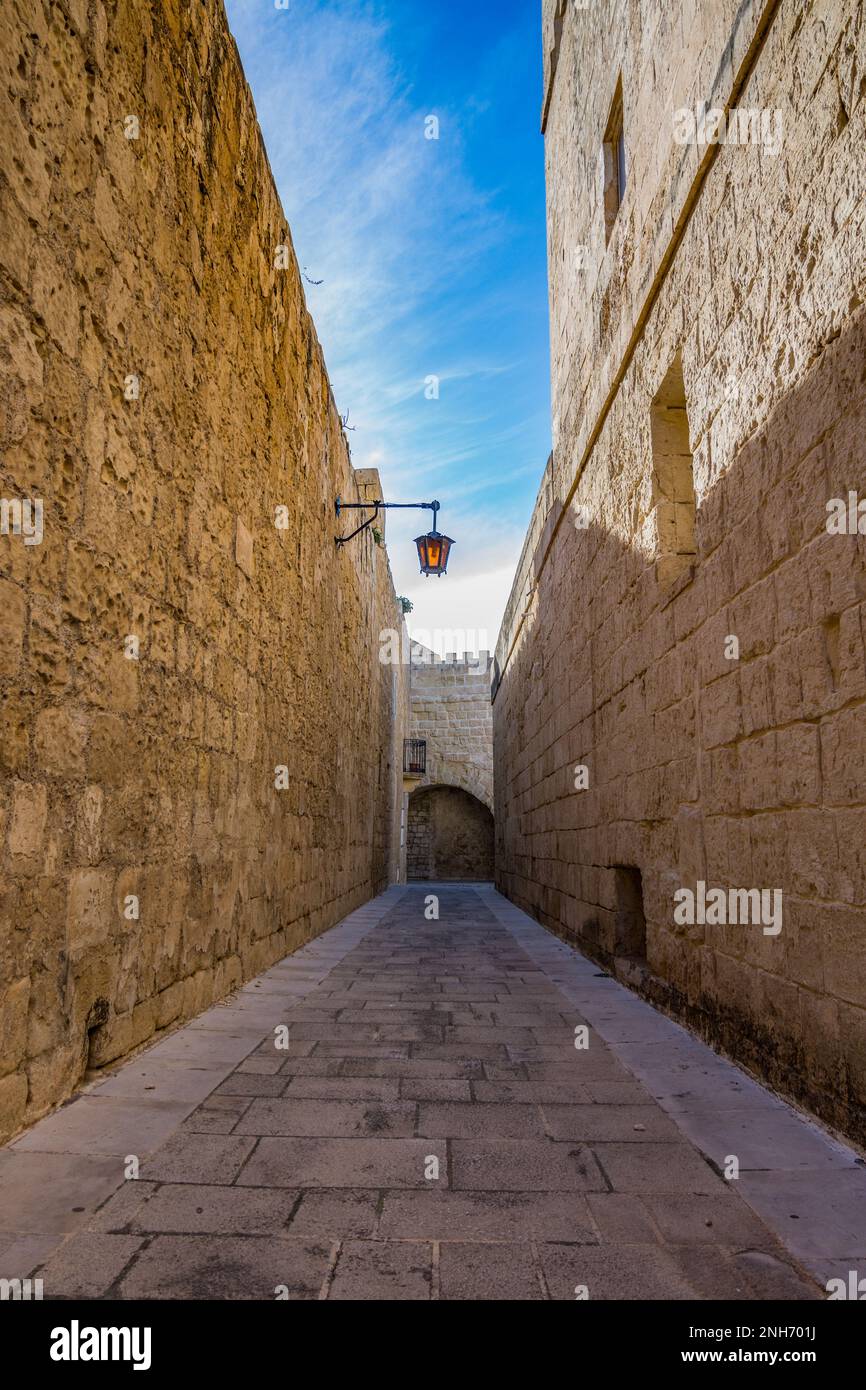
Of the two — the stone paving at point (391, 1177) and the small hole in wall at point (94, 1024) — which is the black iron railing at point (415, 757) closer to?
the stone paving at point (391, 1177)

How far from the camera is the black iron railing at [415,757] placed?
2138 cm

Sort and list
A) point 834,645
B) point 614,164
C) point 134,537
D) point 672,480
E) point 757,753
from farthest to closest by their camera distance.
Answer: point 614,164
point 672,480
point 134,537
point 757,753
point 834,645

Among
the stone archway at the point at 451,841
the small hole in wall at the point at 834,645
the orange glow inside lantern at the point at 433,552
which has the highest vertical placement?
the orange glow inside lantern at the point at 433,552

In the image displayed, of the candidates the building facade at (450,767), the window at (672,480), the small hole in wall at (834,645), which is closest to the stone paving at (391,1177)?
the small hole in wall at (834,645)

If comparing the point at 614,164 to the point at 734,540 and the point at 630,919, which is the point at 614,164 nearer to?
the point at 734,540

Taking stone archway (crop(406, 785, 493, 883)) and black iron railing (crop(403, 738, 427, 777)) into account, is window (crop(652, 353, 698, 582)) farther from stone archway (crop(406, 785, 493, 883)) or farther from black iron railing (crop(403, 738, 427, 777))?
stone archway (crop(406, 785, 493, 883))

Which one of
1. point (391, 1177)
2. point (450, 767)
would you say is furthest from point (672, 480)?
point (450, 767)

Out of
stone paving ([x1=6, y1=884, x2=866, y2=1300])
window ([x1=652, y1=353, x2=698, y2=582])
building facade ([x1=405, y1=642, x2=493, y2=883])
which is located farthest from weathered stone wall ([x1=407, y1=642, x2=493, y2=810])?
stone paving ([x1=6, y1=884, x2=866, y2=1300])

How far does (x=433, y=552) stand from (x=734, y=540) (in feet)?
18.8

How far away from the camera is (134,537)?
2963 millimetres

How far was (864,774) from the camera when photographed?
2123mm

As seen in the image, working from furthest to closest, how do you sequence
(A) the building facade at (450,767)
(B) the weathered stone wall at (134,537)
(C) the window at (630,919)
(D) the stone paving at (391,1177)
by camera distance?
1. (A) the building facade at (450,767)
2. (C) the window at (630,919)
3. (B) the weathered stone wall at (134,537)
4. (D) the stone paving at (391,1177)

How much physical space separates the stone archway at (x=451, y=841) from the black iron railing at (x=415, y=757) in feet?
5.30
